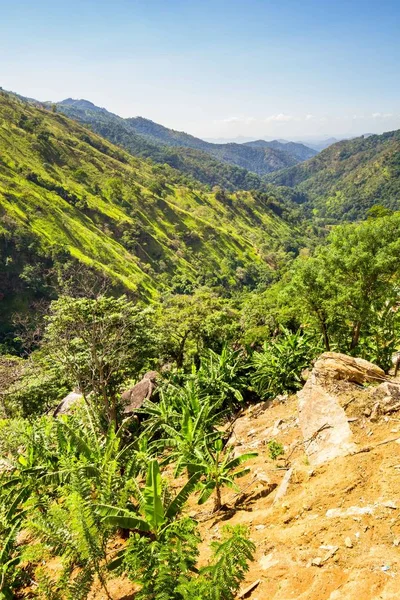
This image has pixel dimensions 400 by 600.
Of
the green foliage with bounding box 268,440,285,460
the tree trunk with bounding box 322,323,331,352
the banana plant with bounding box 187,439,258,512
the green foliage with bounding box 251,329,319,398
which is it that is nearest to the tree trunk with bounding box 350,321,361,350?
the tree trunk with bounding box 322,323,331,352

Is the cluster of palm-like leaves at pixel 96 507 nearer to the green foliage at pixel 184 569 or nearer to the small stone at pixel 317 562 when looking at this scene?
the green foliage at pixel 184 569

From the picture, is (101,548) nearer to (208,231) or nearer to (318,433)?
(318,433)

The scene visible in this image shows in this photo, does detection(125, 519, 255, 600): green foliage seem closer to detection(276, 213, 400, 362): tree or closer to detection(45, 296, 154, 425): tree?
detection(45, 296, 154, 425): tree

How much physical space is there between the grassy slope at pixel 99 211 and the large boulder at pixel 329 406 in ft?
304

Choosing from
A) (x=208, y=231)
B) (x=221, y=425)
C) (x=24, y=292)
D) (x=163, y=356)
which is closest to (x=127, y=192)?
(x=208, y=231)

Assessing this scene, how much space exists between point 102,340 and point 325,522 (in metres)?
10.9

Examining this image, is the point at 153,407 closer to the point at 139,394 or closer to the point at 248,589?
the point at 139,394

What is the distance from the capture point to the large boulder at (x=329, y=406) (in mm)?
9609

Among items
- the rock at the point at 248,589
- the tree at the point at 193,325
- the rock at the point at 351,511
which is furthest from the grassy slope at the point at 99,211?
the rock at the point at 248,589

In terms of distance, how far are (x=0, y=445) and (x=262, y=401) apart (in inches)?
459

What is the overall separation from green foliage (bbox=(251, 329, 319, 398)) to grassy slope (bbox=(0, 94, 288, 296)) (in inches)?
3447

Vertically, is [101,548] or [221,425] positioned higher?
[101,548]

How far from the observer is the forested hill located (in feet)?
314

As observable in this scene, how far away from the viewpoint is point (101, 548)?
6734 mm
